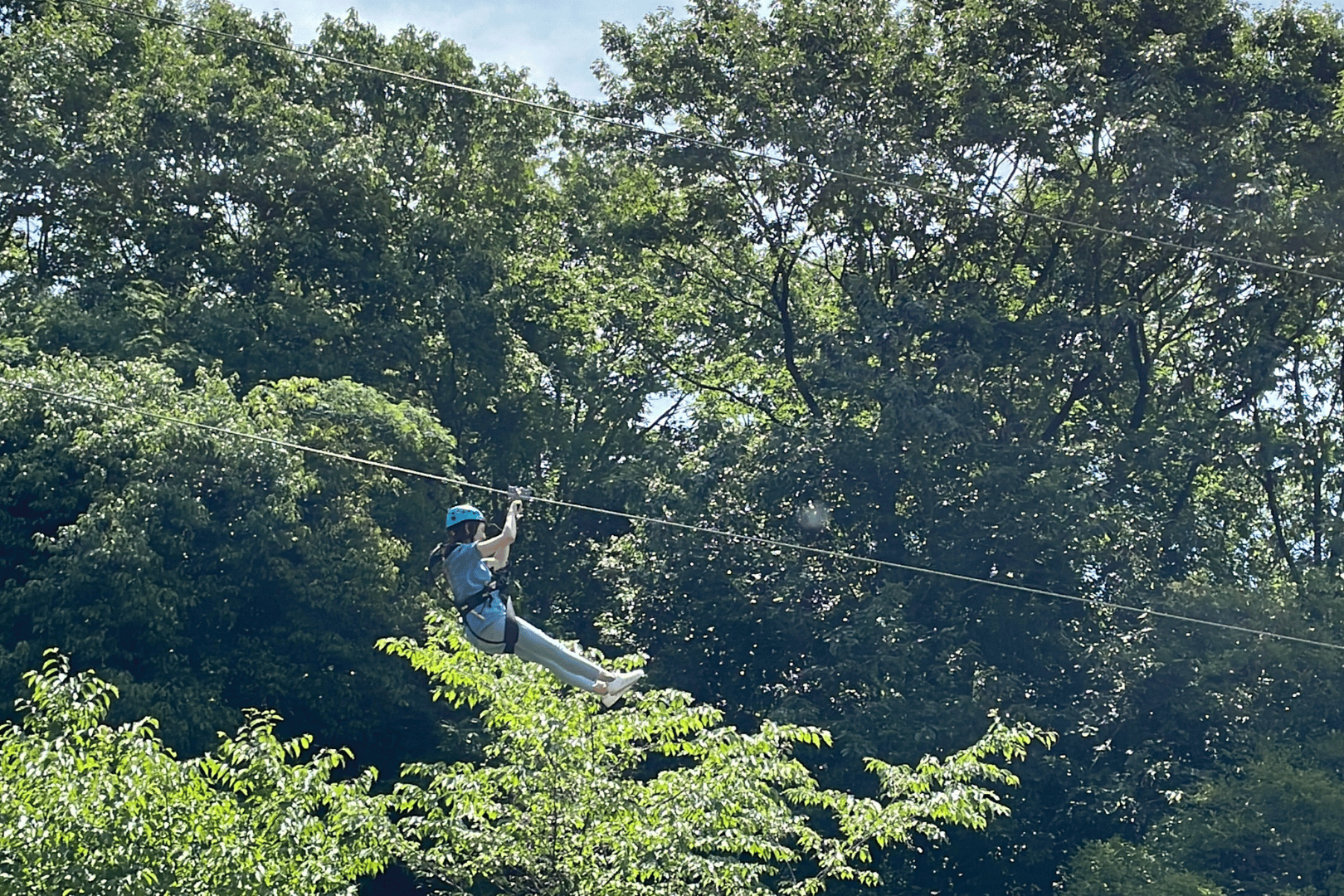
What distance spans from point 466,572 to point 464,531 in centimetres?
22

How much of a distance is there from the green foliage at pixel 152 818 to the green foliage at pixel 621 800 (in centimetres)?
115

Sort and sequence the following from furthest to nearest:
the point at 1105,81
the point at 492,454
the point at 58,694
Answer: the point at 492,454
the point at 1105,81
the point at 58,694

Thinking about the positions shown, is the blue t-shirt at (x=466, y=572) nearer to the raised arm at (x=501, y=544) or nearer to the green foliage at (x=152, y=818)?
the raised arm at (x=501, y=544)

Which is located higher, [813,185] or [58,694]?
[813,185]

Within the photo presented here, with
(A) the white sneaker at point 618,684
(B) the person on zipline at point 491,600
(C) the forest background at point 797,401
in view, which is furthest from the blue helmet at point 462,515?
(C) the forest background at point 797,401

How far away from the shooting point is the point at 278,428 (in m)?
17.2

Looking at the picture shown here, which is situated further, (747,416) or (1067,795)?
(747,416)

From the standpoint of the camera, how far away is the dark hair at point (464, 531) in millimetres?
8383

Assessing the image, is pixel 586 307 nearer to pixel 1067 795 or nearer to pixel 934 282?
pixel 934 282

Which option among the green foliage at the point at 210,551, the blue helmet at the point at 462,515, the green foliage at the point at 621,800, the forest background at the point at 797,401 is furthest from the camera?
the forest background at the point at 797,401

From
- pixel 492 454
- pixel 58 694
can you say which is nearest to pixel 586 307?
pixel 492 454

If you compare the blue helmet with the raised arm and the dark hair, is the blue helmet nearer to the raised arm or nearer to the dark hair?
the dark hair

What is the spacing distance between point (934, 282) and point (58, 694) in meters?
13.8

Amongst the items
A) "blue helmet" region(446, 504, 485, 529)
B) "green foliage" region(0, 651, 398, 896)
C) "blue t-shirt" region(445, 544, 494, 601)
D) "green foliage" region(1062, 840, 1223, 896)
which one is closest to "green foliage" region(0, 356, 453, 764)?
"green foliage" region(0, 651, 398, 896)
